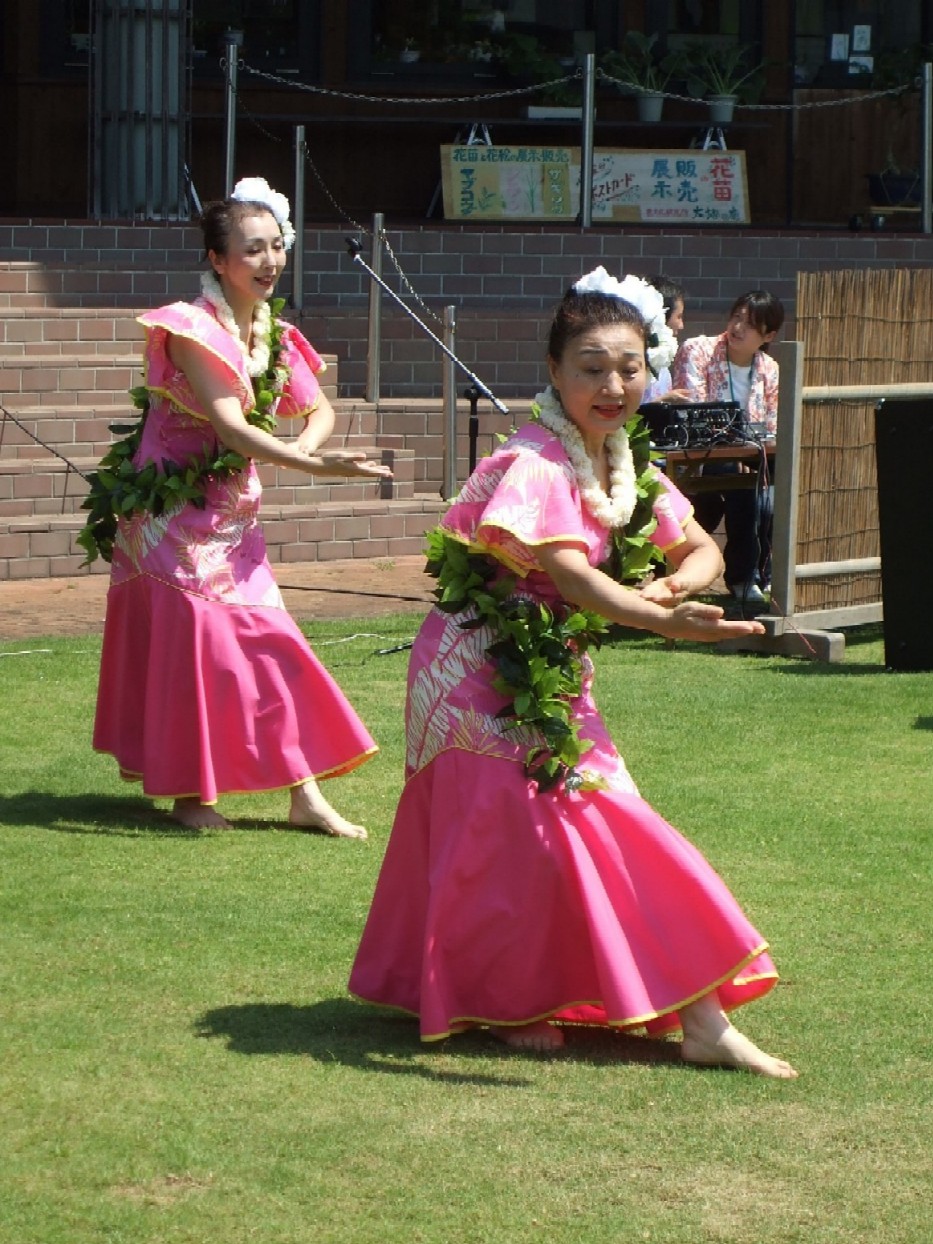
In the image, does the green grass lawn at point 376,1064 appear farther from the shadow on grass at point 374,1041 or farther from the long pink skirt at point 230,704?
the long pink skirt at point 230,704

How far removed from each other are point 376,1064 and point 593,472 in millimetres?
1392

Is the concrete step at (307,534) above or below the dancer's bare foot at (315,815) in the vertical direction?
above

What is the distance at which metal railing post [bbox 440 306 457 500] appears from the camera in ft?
44.7

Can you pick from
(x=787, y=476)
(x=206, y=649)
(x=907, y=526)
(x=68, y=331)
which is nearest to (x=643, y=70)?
(x=68, y=331)

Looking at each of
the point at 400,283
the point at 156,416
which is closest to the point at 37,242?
the point at 400,283

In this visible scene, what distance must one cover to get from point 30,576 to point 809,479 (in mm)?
4157

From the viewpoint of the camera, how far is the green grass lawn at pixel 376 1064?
4.29m

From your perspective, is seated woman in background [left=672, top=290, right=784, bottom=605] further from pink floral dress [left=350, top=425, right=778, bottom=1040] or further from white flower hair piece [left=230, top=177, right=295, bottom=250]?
pink floral dress [left=350, top=425, right=778, bottom=1040]

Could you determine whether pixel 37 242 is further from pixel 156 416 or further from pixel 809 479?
pixel 156 416

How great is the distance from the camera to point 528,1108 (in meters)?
4.81

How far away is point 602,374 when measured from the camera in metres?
5.19

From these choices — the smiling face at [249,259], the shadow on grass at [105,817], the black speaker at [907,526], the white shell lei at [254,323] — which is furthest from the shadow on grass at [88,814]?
the black speaker at [907,526]

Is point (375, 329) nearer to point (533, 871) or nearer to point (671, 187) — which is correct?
point (671, 187)

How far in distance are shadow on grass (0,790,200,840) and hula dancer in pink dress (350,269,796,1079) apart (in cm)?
220
